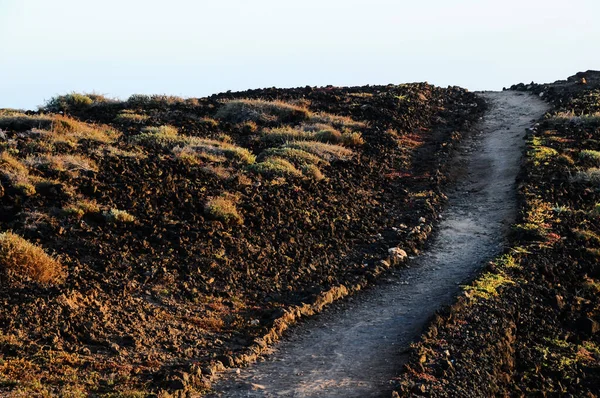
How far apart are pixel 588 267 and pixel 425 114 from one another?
47.9 feet

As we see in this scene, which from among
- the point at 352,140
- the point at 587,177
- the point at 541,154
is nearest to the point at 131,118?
the point at 352,140

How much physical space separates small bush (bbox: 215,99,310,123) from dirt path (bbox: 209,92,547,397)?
7765 mm

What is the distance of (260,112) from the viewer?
23.0 meters

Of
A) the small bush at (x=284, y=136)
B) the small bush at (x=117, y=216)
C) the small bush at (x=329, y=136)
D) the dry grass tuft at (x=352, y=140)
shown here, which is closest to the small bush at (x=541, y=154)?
the dry grass tuft at (x=352, y=140)

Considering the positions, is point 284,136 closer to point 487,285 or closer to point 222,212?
point 222,212

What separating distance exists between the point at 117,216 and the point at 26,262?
241cm

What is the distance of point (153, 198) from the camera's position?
12.7m

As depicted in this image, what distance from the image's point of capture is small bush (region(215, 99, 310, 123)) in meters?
22.5

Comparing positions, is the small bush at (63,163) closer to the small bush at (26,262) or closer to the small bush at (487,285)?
the small bush at (26,262)

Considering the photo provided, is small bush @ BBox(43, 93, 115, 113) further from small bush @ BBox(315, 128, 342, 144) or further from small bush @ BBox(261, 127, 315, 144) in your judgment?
small bush @ BBox(315, 128, 342, 144)

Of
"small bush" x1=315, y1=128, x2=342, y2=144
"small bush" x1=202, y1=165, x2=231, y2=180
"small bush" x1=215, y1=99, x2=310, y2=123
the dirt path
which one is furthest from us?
"small bush" x1=215, y1=99, x2=310, y2=123

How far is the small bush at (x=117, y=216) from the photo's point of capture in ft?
37.1

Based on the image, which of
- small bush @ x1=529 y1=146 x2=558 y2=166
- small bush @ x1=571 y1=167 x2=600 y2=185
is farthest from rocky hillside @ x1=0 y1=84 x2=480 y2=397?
small bush @ x1=571 y1=167 x2=600 y2=185

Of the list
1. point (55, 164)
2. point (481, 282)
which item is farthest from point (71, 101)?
point (481, 282)
